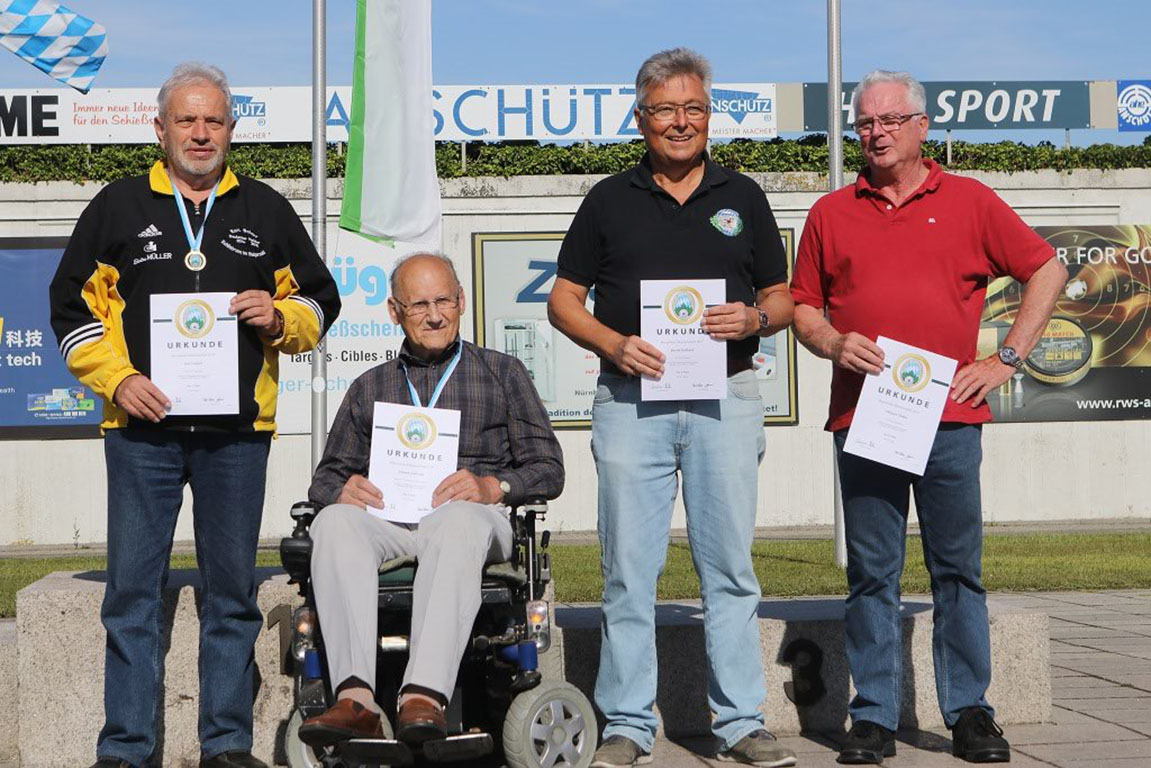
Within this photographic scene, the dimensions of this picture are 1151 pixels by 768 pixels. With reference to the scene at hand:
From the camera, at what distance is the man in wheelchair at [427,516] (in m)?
4.43

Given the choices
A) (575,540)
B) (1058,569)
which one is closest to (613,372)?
(1058,569)

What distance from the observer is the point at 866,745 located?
5.18 meters

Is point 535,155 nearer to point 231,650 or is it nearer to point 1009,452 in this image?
point 1009,452

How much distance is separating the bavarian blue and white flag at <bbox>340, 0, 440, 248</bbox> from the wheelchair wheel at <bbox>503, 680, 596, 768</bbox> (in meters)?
5.35

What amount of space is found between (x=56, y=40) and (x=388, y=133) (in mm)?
3731

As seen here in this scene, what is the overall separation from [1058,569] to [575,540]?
6.48 m

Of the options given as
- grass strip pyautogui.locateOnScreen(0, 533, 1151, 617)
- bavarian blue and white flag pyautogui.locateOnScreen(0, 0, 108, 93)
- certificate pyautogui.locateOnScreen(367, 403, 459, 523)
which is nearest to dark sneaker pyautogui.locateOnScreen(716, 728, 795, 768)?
certificate pyautogui.locateOnScreen(367, 403, 459, 523)

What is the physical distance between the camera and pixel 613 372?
5316 millimetres

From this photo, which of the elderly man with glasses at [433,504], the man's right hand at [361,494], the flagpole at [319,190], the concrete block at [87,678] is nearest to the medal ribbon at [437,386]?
the elderly man with glasses at [433,504]

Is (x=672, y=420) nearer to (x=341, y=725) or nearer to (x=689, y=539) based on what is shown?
(x=689, y=539)

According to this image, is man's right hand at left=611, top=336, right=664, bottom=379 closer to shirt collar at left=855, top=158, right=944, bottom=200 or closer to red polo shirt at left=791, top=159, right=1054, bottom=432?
red polo shirt at left=791, top=159, right=1054, bottom=432

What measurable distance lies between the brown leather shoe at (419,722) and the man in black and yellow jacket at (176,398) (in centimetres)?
96

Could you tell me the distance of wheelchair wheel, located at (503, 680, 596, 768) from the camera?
15.2 feet

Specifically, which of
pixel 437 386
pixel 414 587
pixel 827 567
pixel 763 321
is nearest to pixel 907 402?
Result: pixel 763 321
